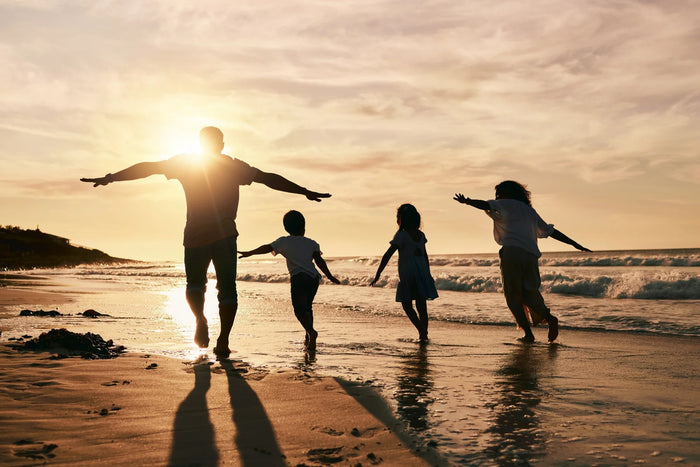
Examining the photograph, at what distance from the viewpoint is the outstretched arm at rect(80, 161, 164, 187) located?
213 inches

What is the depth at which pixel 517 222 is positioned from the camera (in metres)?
7.15

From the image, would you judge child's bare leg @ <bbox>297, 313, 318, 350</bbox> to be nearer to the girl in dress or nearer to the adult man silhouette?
the adult man silhouette

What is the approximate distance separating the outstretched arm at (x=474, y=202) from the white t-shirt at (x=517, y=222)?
0.11 m

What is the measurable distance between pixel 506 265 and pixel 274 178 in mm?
3205

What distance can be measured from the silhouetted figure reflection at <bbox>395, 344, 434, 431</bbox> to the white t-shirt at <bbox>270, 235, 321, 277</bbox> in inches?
66.8

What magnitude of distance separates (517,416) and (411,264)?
4300 millimetres

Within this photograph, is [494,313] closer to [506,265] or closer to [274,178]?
[506,265]

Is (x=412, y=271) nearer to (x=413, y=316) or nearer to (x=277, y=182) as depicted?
(x=413, y=316)

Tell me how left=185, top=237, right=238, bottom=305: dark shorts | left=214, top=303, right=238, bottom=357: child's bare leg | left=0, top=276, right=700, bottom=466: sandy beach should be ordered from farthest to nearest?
left=185, top=237, right=238, bottom=305: dark shorts < left=214, top=303, right=238, bottom=357: child's bare leg < left=0, top=276, right=700, bottom=466: sandy beach

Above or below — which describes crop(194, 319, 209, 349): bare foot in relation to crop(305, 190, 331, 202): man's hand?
below

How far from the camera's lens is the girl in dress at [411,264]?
24.5ft

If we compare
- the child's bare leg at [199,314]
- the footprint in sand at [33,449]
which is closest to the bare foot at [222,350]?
the child's bare leg at [199,314]

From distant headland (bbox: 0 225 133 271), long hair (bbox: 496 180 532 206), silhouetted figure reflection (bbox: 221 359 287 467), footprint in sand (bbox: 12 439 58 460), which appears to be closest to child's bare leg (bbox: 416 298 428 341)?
long hair (bbox: 496 180 532 206)

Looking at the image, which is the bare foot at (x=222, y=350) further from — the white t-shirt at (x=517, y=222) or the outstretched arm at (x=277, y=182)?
the white t-shirt at (x=517, y=222)
